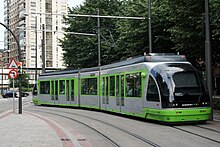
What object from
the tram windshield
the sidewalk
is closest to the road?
the sidewalk

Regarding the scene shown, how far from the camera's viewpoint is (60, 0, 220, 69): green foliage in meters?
22.1

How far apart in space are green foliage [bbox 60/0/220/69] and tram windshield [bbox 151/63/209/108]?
11.7 ft

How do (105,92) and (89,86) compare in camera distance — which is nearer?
(105,92)

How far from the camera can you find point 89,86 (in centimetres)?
2706

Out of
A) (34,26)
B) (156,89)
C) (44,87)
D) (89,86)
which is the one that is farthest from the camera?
(34,26)

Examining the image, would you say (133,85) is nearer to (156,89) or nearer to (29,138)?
(156,89)

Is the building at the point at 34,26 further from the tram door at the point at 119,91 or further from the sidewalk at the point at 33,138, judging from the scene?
the sidewalk at the point at 33,138

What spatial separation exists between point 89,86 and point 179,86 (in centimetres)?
1228

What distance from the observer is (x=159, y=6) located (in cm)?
2833

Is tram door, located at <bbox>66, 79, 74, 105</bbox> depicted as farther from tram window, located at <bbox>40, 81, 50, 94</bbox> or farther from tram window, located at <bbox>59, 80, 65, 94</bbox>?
tram window, located at <bbox>40, 81, 50, 94</bbox>

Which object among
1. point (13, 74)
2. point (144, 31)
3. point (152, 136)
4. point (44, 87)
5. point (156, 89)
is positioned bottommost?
point (152, 136)

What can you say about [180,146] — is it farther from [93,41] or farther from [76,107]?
[93,41]

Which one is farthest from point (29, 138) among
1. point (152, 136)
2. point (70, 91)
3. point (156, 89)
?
point (70, 91)

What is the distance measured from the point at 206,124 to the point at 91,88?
11994 mm
